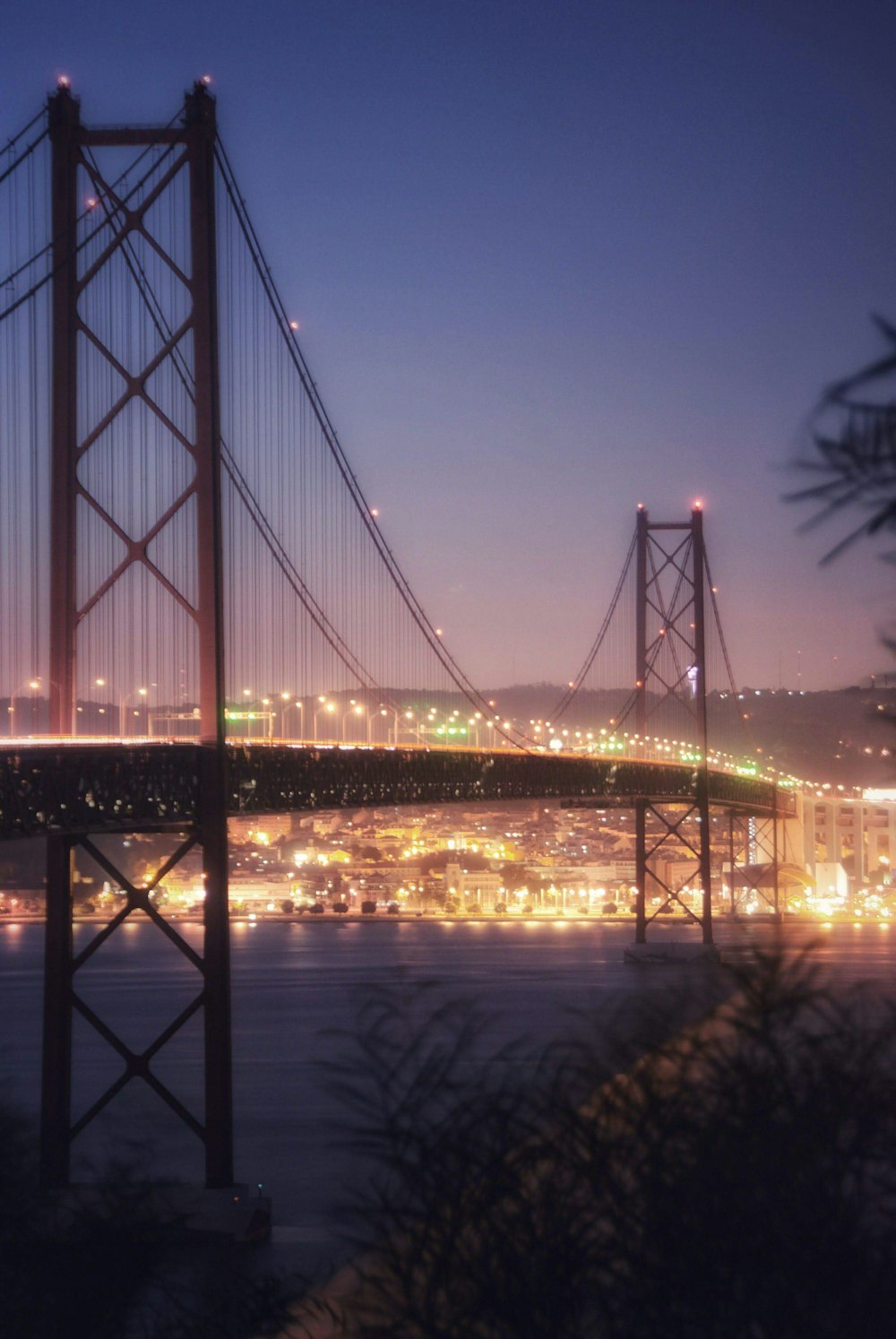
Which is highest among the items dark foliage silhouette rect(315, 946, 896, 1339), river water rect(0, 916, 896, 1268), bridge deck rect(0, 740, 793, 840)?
bridge deck rect(0, 740, 793, 840)

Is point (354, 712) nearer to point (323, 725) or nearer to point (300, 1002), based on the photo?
point (323, 725)

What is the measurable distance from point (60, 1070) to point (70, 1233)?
13.6 feet

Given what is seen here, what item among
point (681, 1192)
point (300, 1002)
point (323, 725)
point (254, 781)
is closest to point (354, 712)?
point (323, 725)

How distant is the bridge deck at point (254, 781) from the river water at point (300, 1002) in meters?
1.41

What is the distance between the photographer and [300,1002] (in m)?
27.2

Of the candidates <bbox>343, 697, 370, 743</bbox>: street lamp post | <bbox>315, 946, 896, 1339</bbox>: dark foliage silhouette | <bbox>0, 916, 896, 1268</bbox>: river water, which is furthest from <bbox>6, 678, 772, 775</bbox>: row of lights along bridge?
<bbox>315, 946, 896, 1339</bbox>: dark foliage silhouette

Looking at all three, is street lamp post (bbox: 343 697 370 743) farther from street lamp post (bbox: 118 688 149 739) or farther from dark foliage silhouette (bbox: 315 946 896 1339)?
dark foliage silhouette (bbox: 315 946 896 1339)

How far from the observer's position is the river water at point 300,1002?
11.9 meters

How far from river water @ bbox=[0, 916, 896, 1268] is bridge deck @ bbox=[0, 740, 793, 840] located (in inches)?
55.7

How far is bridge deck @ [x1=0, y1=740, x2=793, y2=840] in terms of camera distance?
26.6 feet

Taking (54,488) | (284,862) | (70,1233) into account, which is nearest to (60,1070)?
(54,488)

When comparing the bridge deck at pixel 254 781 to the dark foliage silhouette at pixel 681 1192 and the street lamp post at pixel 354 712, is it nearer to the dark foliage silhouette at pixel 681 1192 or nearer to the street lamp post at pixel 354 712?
the street lamp post at pixel 354 712

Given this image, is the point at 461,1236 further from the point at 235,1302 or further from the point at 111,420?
the point at 111,420

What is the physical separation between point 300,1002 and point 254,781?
53.3 feet
